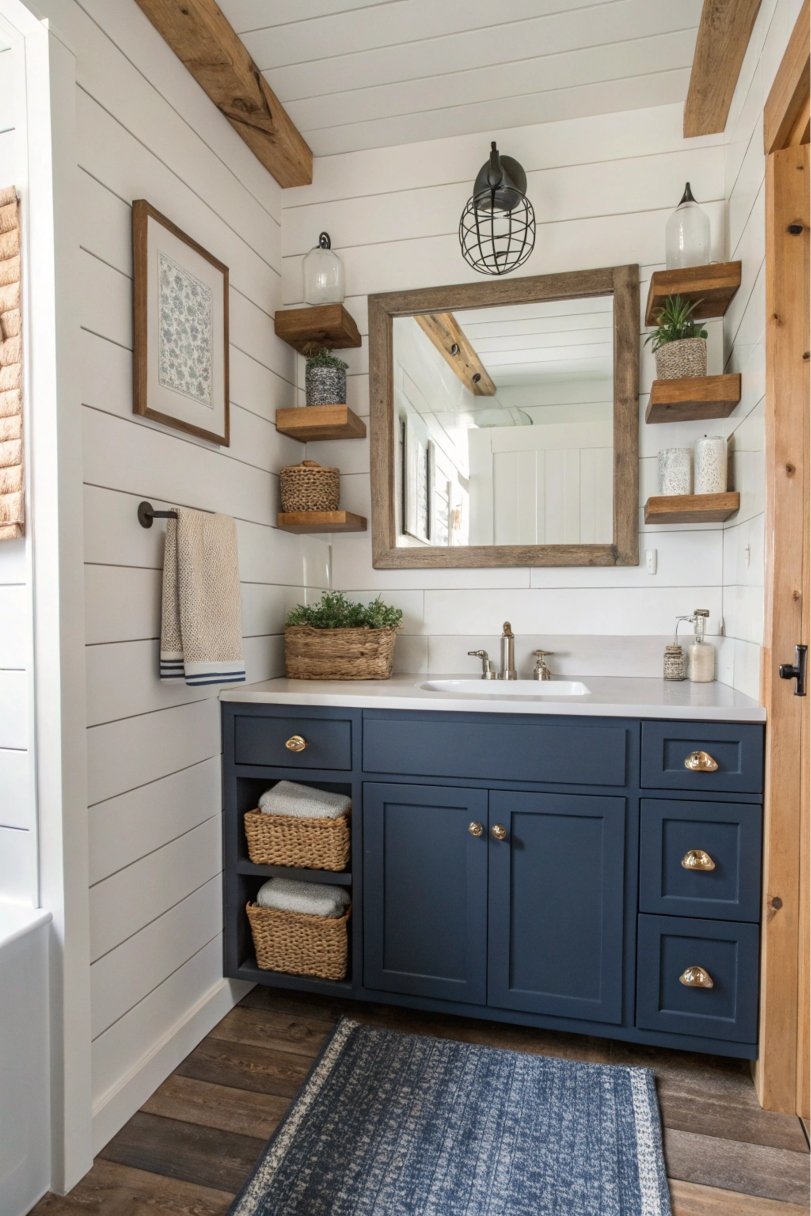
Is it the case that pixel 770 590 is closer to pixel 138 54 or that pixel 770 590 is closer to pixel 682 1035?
pixel 682 1035

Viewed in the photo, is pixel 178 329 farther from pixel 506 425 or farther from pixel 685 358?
pixel 685 358

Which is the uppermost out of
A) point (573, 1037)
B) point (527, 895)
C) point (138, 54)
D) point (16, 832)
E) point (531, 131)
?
point (531, 131)

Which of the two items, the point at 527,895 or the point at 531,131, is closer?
the point at 527,895

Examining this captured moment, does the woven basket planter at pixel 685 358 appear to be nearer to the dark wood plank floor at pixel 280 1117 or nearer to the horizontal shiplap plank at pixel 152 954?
the dark wood plank floor at pixel 280 1117

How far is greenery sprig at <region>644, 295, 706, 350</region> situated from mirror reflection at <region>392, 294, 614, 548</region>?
0.70ft

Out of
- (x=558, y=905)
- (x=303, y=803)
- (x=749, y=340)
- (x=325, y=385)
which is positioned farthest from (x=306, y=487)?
(x=558, y=905)

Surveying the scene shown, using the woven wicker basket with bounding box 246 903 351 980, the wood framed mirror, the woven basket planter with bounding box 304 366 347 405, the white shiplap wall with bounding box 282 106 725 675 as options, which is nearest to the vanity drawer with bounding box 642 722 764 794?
the white shiplap wall with bounding box 282 106 725 675

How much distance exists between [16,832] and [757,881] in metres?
1.59

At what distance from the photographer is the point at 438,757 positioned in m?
1.86

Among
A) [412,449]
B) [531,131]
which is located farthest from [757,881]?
[531,131]

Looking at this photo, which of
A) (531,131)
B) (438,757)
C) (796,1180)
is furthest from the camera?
(531,131)

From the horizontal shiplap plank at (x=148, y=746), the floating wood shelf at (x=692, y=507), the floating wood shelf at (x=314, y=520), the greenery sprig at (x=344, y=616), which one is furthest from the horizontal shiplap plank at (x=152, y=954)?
the floating wood shelf at (x=692, y=507)

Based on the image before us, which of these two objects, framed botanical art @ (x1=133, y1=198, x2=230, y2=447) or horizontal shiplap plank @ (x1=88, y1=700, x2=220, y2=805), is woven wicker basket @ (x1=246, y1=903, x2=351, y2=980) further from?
framed botanical art @ (x1=133, y1=198, x2=230, y2=447)

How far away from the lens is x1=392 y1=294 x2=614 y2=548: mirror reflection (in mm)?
2266
